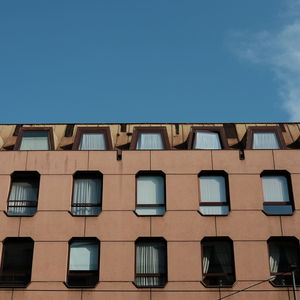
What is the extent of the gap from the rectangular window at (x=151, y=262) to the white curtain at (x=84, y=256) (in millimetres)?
2111

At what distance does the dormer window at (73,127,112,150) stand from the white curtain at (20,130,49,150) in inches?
70.8

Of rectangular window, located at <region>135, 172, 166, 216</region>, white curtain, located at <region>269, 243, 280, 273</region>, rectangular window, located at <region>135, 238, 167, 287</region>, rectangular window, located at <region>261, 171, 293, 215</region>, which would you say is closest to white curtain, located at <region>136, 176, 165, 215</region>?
rectangular window, located at <region>135, 172, 166, 216</region>

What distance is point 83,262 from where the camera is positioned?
26.6 m

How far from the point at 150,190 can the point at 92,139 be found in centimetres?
490

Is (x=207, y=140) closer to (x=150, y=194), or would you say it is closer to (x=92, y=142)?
(x=150, y=194)

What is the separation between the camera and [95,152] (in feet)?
95.0

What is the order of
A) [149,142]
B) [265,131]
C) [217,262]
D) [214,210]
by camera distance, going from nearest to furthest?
[217,262] < [214,210] < [149,142] < [265,131]

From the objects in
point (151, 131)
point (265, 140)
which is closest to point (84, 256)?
point (151, 131)

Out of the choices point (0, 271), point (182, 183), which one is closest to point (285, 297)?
point (182, 183)

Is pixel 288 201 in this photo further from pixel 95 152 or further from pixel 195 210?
pixel 95 152

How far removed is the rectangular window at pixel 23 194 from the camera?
27875 millimetres

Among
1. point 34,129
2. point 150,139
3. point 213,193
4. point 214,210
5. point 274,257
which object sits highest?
point 34,129

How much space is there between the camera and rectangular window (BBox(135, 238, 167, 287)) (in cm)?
2608

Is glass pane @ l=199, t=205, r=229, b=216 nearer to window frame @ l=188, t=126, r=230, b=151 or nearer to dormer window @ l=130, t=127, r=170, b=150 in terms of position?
window frame @ l=188, t=126, r=230, b=151
